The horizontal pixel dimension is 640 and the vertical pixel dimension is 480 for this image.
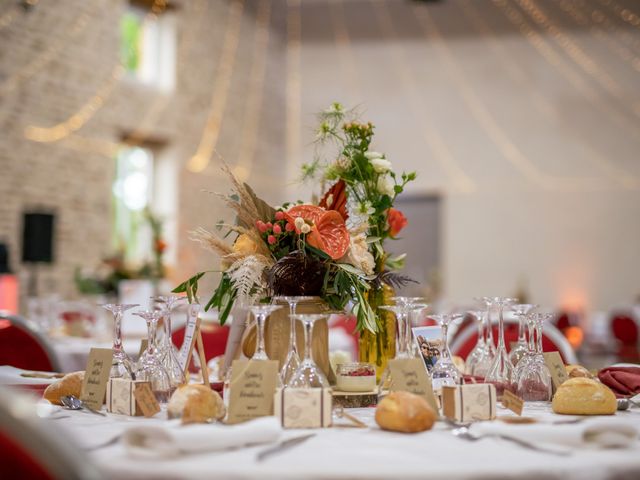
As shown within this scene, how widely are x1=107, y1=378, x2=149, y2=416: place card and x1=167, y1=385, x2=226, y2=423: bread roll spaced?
20cm

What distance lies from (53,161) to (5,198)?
761 millimetres

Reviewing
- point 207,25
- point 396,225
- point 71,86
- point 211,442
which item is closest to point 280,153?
point 207,25

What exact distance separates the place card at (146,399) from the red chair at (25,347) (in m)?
1.25

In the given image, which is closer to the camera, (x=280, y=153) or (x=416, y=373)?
(x=416, y=373)

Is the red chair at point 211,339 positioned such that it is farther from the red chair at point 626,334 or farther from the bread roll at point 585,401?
the red chair at point 626,334

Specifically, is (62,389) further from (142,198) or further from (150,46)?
(150,46)

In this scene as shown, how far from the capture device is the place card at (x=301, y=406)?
1533 millimetres

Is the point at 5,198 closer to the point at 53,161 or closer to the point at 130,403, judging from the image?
the point at 53,161

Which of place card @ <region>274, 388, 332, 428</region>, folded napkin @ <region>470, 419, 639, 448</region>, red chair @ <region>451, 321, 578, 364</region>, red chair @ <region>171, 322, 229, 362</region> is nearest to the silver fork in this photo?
folded napkin @ <region>470, 419, 639, 448</region>

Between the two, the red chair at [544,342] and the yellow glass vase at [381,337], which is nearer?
the yellow glass vase at [381,337]

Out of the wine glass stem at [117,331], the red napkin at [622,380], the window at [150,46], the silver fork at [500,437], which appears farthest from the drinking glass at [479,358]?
the window at [150,46]

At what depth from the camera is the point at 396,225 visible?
2.26 metres

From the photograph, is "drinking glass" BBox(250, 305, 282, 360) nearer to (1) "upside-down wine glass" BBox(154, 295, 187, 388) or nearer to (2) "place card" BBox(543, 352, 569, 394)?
(1) "upside-down wine glass" BBox(154, 295, 187, 388)

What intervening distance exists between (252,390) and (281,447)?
263mm
